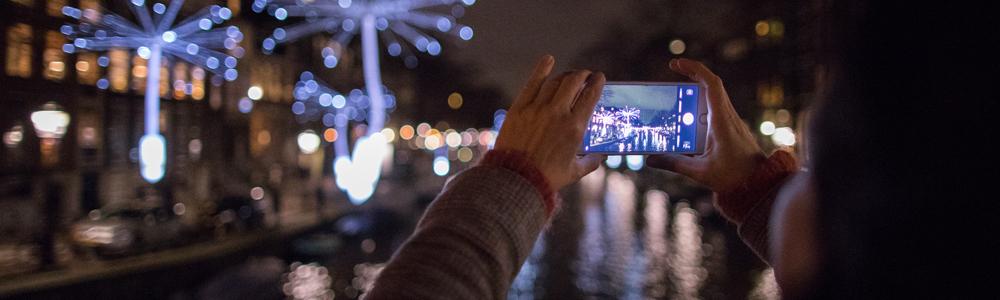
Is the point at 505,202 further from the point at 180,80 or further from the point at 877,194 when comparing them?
the point at 180,80

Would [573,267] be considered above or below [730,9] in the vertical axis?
below

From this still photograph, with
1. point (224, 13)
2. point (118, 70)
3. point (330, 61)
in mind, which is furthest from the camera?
point (330, 61)

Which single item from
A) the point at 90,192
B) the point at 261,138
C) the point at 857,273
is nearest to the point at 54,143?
the point at 90,192

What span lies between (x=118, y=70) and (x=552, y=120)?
26.7 meters

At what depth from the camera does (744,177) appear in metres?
1.64

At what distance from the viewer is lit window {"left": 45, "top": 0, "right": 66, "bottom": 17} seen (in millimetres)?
21266

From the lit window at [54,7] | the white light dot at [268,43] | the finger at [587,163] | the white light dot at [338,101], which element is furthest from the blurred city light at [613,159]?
the white light dot at [338,101]

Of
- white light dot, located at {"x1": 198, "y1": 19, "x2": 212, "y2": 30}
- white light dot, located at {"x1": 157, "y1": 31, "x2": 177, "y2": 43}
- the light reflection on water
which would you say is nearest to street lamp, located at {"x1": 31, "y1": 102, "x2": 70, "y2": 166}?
white light dot, located at {"x1": 157, "y1": 31, "x2": 177, "y2": 43}

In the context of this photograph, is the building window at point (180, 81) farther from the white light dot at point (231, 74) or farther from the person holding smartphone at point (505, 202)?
the person holding smartphone at point (505, 202)

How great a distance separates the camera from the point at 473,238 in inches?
37.6

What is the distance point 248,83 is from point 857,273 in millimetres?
42862

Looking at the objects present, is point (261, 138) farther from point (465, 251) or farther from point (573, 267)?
point (465, 251)

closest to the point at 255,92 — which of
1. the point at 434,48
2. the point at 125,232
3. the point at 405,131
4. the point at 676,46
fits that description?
the point at 676,46

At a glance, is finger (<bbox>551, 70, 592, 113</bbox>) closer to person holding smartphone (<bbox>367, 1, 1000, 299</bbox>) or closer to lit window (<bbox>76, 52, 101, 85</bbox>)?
person holding smartphone (<bbox>367, 1, 1000, 299</bbox>)
